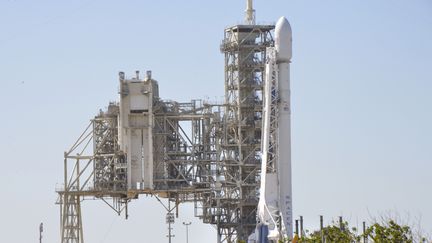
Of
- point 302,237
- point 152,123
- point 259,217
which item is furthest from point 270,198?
point 302,237

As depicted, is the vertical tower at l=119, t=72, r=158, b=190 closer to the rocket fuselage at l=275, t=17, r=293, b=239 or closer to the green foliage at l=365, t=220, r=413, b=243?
the rocket fuselage at l=275, t=17, r=293, b=239

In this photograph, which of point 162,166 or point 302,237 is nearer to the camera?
point 302,237

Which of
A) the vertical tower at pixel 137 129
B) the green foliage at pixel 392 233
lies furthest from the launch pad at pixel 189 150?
the green foliage at pixel 392 233

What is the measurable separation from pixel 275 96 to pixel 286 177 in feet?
20.6

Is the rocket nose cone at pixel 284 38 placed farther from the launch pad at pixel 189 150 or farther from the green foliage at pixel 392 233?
the green foliage at pixel 392 233

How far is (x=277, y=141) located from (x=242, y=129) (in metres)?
6.48

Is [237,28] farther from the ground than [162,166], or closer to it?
farther from the ground

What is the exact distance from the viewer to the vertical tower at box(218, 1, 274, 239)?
479ft

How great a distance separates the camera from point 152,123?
144125 millimetres

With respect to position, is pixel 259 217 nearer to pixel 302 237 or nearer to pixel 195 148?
pixel 195 148

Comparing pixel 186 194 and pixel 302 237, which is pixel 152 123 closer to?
pixel 186 194

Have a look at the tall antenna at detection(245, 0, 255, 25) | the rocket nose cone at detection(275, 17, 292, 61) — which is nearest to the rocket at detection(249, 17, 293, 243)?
the rocket nose cone at detection(275, 17, 292, 61)

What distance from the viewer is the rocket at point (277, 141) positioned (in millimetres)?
140000

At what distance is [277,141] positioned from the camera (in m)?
141
